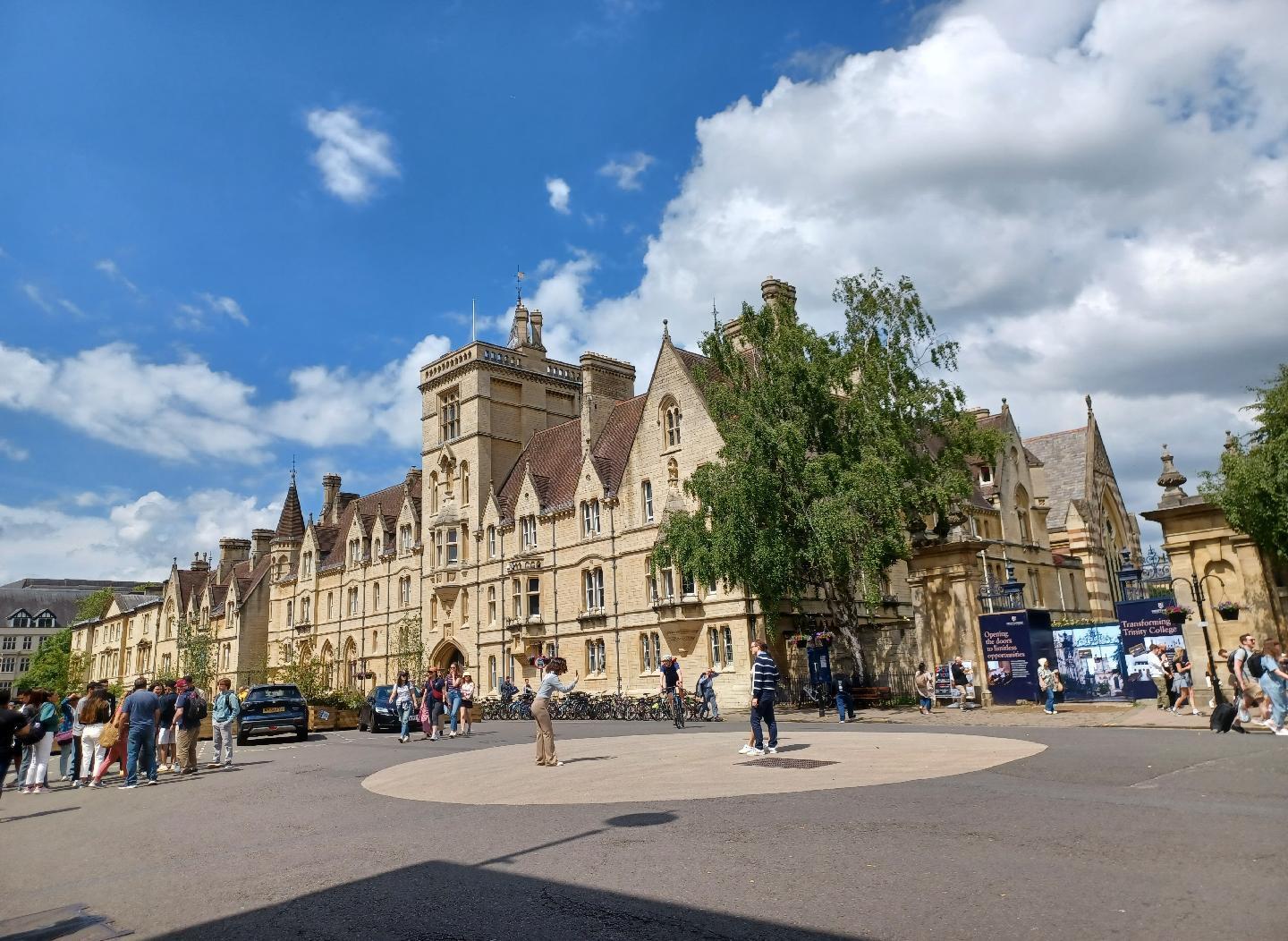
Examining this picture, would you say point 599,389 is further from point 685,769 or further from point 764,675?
point 685,769

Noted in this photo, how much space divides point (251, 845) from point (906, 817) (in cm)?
656

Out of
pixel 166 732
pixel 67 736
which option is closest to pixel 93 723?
pixel 67 736

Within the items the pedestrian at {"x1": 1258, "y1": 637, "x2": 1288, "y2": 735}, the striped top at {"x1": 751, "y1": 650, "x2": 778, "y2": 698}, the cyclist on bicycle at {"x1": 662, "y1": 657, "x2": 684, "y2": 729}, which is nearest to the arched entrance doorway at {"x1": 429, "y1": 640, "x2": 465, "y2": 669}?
the cyclist on bicycle at {"x1": 662, "y1": 657, "x2": 684, "y2": 729}

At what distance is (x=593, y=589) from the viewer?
43.0 m

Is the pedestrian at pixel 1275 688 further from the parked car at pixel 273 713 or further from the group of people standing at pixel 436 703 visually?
the parked car at pixel 273 713


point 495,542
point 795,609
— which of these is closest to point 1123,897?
point 795,609

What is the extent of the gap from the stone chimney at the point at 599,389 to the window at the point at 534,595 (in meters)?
7.35

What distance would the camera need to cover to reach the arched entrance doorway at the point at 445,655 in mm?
51094

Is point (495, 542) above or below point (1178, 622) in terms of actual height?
above

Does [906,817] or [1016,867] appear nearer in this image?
[1016,867]

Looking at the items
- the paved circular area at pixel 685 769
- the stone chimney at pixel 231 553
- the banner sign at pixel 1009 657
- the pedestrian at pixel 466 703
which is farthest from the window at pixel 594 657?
the stone chimney at pixel 231 553

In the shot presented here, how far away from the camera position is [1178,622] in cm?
2078

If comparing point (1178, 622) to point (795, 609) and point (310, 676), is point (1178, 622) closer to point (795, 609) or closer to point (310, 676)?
point (795, 609)

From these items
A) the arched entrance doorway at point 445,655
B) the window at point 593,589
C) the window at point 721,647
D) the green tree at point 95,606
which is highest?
the green tree at point 95,606
